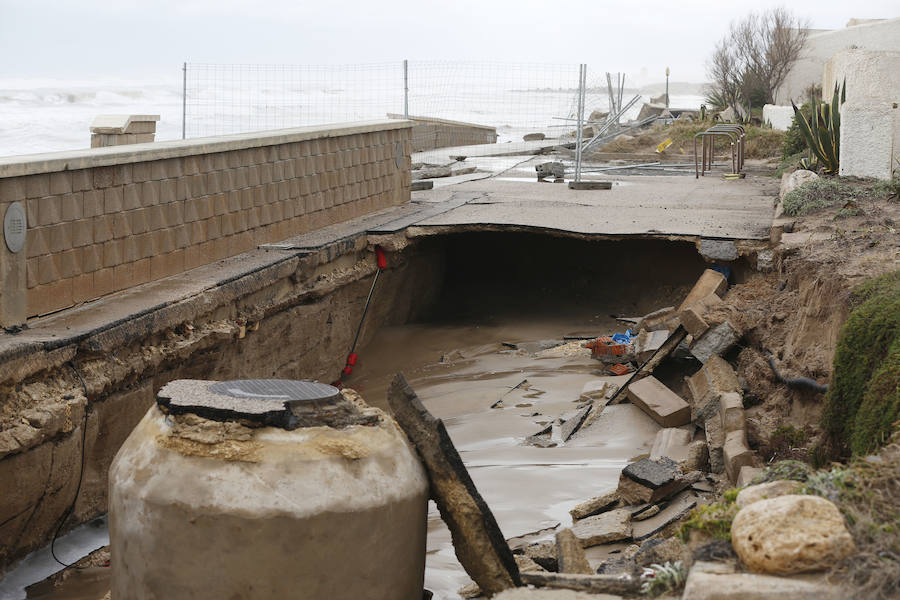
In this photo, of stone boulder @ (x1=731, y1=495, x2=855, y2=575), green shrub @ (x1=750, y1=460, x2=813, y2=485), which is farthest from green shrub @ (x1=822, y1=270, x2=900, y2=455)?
stone boulder @ (x1=731, y1=495, x2=855, y2=575)

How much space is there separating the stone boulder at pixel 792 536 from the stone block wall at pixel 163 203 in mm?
4791

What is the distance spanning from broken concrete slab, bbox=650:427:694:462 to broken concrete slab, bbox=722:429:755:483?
504mm

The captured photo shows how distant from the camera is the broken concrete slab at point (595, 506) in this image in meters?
5.27

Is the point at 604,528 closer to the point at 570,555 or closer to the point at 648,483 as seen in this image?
the point at 648,483

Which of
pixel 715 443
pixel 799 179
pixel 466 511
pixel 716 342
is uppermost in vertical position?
pixel 799 179

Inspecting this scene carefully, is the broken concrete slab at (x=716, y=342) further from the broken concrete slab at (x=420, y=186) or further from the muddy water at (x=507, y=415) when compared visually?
the broken concrete slab at (x=420, y=186)

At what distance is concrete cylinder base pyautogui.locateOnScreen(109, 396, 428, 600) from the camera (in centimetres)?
341

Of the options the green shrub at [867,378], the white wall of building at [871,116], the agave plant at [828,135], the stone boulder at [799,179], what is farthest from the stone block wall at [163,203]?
the agave plant at [828,135]

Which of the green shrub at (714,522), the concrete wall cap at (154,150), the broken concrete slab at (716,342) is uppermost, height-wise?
the concrete wall cap at (154,150)

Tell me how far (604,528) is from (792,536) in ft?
7.09

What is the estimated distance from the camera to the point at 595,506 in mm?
5277

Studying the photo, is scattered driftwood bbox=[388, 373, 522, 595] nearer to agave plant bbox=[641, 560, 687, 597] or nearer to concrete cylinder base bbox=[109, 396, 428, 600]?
concrete cylinder base bbox=[109, 396, 428, 600]

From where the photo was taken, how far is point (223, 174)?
854cm

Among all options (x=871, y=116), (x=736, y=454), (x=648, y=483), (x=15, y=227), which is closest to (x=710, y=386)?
(x=736, y=454)
